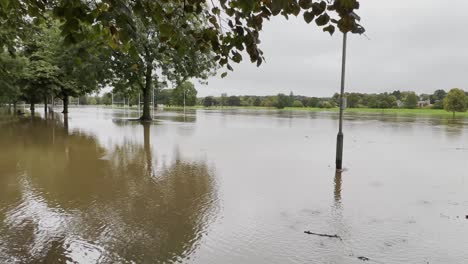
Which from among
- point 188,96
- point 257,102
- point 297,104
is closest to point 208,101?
point 257,102

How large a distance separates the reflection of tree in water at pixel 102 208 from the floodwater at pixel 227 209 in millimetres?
20

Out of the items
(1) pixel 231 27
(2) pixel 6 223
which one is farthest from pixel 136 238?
(1) pixel 231 27

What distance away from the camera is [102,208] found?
21.8 ft

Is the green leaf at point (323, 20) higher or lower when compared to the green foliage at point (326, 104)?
higher

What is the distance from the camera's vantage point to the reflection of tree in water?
485 cm

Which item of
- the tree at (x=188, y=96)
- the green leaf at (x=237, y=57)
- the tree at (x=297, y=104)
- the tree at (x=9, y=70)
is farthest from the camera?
the tree at (x=297, y=104)

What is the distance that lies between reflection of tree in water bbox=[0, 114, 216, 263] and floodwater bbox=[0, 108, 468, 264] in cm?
2

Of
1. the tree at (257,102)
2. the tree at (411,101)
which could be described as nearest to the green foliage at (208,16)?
the tree at (411,101)

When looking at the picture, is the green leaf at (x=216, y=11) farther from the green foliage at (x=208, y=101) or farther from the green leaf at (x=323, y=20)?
the green foliage at (x=208, y=101)

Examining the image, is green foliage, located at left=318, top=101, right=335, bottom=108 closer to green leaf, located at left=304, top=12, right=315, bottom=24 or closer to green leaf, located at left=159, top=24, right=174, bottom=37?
green leaf, located at left=159, top=24, right=174, bottom=37

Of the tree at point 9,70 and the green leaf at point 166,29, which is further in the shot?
the tree at point 9,70

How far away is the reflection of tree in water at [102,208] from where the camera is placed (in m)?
4.85

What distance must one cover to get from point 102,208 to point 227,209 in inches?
83.4

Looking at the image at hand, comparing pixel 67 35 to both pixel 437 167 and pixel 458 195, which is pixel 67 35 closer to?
pixel 458 195
